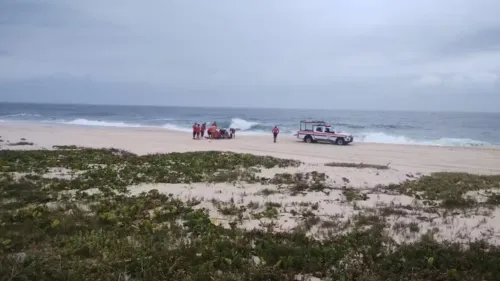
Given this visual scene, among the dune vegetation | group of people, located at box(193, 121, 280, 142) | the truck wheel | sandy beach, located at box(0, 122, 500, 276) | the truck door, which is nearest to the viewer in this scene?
the dune vegetation

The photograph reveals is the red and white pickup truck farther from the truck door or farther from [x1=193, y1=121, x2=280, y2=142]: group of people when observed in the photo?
[x1=193, y1=121, x2=280, y2=142]: group of people

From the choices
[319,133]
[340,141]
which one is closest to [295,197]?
[340,141]

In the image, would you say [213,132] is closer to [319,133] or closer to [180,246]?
[319,133]

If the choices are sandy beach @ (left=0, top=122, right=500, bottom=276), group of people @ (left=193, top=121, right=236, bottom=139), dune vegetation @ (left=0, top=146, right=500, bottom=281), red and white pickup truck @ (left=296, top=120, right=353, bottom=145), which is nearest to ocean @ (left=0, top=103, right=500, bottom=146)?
red and white pickup truck @ (left=296, top=120, right=353, bottom=145)

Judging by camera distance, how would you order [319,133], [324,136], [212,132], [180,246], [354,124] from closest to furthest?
[180,246]
[324,136]
[319,133]
[212,132]
[354,124]

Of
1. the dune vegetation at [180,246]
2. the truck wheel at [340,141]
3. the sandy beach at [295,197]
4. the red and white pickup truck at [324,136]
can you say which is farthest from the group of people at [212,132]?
the dune vegetation at [180,246]

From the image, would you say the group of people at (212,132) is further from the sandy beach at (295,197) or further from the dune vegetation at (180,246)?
the dune vegetation at (180,246)

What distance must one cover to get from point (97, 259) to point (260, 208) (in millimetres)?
3994

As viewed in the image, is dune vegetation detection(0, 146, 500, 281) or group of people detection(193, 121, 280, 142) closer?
dune vegetation detection(0, 146, 500, 281)

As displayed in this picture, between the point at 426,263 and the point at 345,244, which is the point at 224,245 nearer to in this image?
the point at 345,244

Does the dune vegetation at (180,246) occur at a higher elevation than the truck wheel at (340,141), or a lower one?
lower

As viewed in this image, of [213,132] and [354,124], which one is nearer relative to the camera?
[213,132]

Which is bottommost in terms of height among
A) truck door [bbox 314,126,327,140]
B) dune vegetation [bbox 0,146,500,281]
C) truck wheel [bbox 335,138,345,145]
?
dune vegetation [bbox 0,146,500,281]

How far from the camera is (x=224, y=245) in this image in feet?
17.8
